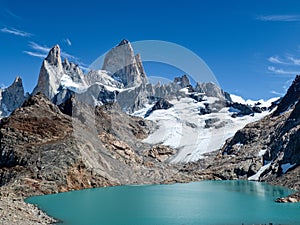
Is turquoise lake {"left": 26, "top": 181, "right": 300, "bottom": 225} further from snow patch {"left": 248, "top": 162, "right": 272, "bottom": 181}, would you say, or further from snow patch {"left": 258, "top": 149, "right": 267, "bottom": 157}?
snow patch {"left": 258, "top": 149, "right": 267, "bottom": 157}

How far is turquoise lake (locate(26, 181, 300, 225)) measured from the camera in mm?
51094

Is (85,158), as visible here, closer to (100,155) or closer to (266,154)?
(100,155)

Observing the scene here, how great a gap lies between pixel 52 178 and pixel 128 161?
4073cm

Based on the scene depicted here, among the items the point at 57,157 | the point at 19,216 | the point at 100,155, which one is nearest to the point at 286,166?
the point at 100,155

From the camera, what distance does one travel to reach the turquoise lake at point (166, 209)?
168ft

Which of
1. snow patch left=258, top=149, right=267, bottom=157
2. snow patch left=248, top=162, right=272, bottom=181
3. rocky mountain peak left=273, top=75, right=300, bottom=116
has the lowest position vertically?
snow patch left=248, top=162, right=272, bottom=181

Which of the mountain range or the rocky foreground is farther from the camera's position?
the mountain range

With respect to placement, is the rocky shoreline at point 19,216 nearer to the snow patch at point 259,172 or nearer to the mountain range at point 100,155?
the mountain range at point 100,155

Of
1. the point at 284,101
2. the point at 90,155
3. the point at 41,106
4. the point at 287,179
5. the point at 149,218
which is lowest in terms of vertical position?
the point at 149,218

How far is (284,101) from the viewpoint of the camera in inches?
7421

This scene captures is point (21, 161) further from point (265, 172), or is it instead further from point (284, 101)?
point (284, 101)

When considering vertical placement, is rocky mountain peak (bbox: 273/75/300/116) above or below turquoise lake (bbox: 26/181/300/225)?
above

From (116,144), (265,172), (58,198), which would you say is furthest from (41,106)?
(265,172)

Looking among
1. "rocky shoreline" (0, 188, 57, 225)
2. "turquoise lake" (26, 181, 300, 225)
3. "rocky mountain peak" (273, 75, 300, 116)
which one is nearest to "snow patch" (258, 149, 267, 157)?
"rocky mountain peak" (273, 75, 300, 116)
